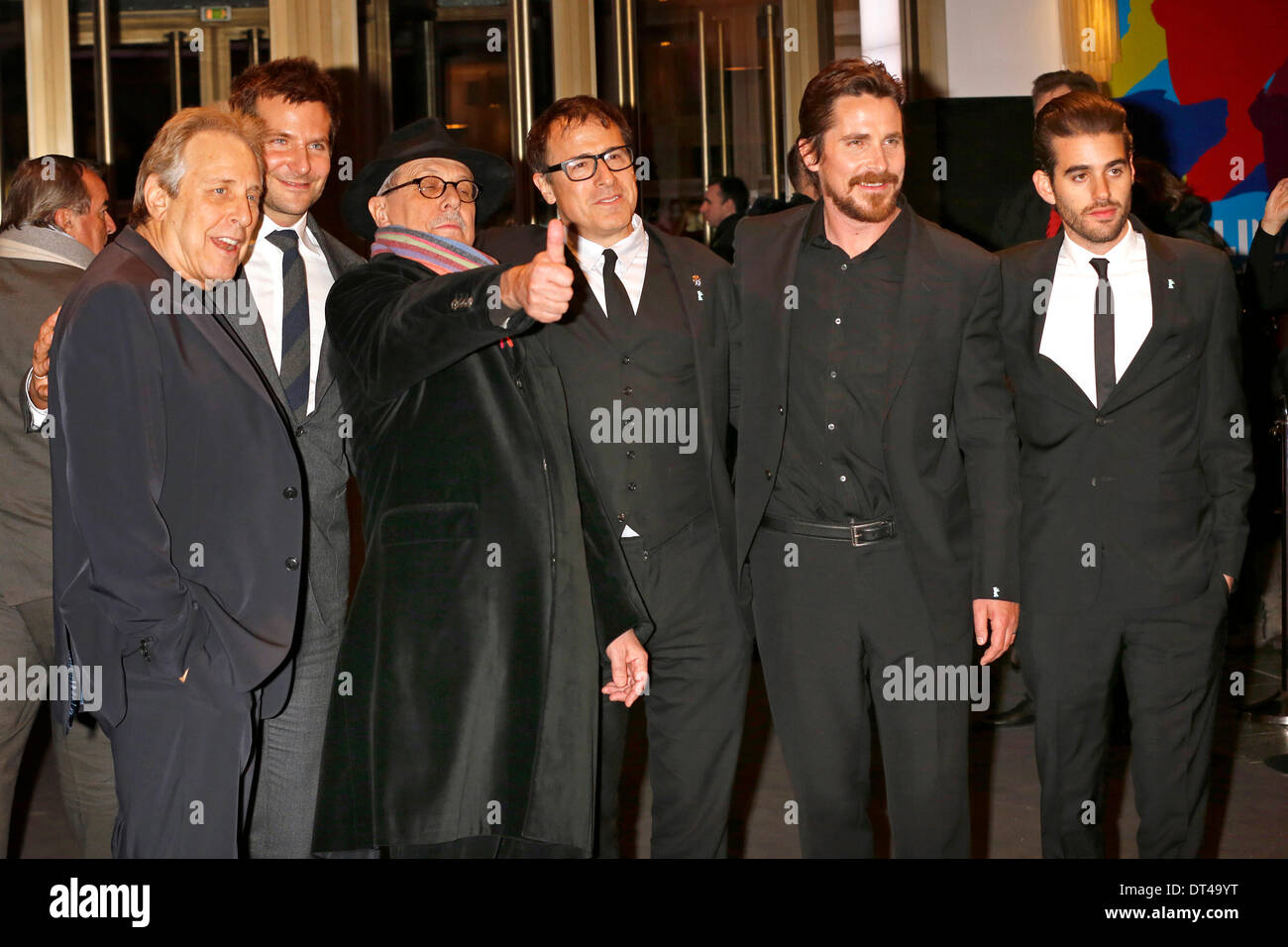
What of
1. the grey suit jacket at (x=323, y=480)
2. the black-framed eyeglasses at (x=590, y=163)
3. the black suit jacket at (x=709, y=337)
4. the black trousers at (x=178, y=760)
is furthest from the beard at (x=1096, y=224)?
the black trousers at (x=178, y=760)

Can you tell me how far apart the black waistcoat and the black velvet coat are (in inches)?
12.7

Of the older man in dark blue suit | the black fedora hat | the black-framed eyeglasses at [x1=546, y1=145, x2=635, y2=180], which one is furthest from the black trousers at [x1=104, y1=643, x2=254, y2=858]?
the black-framed eyeglasses at [x1=546, y1=145, x2=635, y2=180]

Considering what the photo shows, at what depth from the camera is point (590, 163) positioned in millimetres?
3201

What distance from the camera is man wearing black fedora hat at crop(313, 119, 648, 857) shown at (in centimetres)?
273

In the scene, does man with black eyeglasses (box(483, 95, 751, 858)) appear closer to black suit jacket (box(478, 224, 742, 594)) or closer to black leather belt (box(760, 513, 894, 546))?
black suit jacket (box(478, 224, 742, 594))

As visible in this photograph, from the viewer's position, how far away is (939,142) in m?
6.22

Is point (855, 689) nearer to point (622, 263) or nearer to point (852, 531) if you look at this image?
point (852, 531)

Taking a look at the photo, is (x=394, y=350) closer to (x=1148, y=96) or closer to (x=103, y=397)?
(x=103, y=397)

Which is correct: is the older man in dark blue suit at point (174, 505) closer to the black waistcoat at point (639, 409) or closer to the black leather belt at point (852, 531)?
the black waistcoat at point (639, 409)

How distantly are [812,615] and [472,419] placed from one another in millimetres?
890

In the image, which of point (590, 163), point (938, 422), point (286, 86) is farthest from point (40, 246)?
point (938, 422)

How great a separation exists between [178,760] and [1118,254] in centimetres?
234

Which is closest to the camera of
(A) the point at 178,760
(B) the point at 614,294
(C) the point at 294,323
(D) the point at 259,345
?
(A) the point at 178,760
